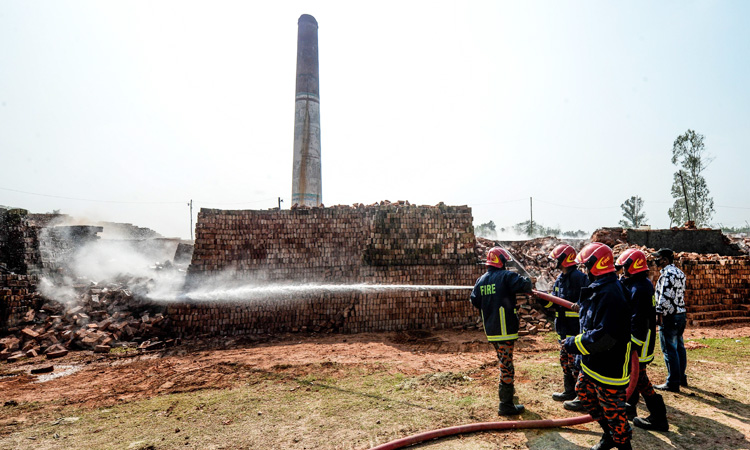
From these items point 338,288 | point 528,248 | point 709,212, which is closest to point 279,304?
point 338,288

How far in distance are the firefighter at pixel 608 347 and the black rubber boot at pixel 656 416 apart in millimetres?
1223

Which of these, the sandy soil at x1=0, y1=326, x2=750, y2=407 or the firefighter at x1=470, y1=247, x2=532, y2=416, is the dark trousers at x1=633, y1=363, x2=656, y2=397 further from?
the sandy soil at x1=0, y1=326, x2=750, y2=407

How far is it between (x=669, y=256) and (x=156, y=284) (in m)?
15.7

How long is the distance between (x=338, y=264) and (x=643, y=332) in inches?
338

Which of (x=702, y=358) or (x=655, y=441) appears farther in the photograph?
(x=702, y=358)

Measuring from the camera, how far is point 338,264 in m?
11.9

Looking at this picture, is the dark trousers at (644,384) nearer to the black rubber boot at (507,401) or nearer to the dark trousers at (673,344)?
the black rubber boot at (507,401)

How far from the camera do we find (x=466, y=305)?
11.5 metres

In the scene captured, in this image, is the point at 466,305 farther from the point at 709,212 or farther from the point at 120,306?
the point at 709,212

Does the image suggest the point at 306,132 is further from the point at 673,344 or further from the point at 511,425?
the point at 511,425

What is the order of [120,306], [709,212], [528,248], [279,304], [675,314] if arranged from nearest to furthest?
[675,314] → [279,304] → [120,306] → [528,248] → [709,212]

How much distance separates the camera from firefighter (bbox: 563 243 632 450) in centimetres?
342

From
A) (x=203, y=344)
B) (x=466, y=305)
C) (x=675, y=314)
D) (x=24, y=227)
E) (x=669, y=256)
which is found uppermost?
(x=24, y=227)

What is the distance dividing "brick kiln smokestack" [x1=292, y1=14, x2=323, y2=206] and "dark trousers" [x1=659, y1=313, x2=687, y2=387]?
784 inches
